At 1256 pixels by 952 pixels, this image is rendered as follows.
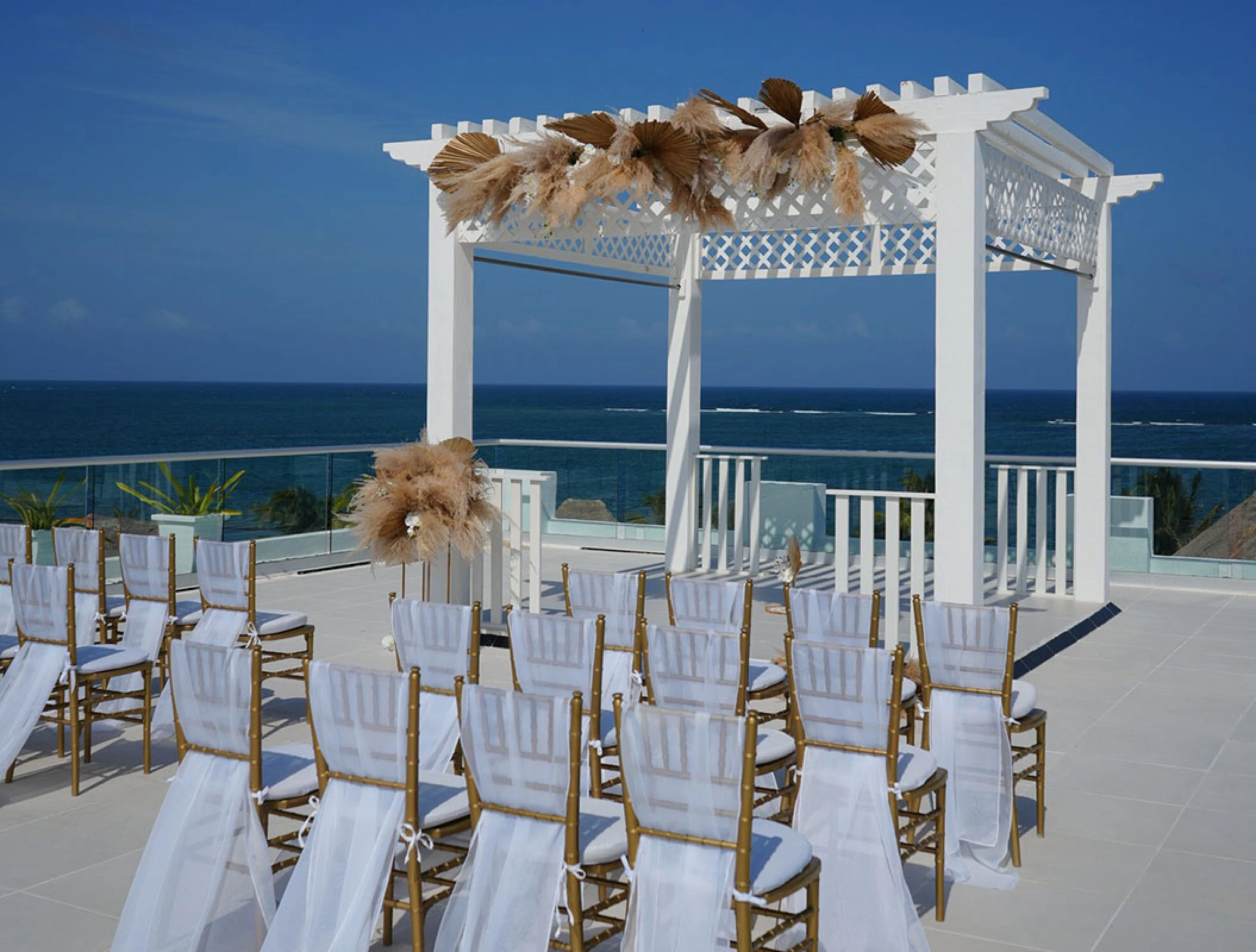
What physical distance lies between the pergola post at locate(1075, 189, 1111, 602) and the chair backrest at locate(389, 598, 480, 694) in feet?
19.2

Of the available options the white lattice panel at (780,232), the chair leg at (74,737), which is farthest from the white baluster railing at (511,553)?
the chair leg at (74,737)

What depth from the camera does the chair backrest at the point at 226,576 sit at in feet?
18.2

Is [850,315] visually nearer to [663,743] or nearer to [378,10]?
[378,10]

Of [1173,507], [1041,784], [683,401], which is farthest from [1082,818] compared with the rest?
[1173,507]

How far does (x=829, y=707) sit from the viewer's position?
346cm

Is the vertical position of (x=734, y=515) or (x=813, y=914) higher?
(x=734, y=515)

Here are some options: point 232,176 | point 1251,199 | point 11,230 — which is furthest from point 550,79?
point 1251,199

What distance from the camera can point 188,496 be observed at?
364 inches

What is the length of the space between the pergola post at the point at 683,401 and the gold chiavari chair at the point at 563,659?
5.28 metres

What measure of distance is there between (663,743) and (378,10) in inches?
1903

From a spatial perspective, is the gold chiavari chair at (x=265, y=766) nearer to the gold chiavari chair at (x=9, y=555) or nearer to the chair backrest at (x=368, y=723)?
the chair backrest at (x=368, y=723)

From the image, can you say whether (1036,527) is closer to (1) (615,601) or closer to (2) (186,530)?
(1) (615,601)

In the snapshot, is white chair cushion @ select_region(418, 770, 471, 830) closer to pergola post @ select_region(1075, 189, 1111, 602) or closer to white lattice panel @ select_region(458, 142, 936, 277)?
white lattice panel @ select_region(458, 142, 936, 277)

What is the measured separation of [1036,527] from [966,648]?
5.34 metres
